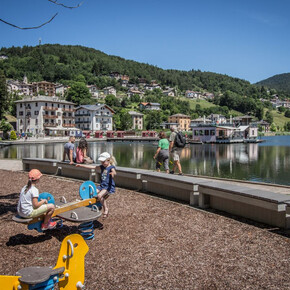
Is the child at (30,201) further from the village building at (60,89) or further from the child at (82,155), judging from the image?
the village building at (60,89)

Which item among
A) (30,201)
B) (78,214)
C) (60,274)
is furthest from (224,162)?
(60,274)

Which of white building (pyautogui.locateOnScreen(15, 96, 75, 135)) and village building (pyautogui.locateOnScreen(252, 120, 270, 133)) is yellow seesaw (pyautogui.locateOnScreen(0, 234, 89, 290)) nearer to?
white building (pyautogui.locateOnScreen(15, 96, 75, 135))

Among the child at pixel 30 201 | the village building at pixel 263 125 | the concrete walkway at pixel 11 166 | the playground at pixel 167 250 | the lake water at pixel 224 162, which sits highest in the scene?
the village building at pixel 263 125

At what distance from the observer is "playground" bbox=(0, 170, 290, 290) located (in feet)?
14.4

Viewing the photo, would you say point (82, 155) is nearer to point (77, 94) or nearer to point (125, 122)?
point (125, 122)

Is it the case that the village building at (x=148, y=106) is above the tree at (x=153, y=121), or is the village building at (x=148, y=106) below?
above

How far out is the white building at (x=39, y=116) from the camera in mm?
93125

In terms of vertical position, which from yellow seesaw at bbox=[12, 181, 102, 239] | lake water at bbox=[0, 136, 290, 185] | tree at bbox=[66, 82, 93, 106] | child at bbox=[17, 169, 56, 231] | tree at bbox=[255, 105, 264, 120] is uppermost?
tree at bbox=[66, 82, 93, 106]

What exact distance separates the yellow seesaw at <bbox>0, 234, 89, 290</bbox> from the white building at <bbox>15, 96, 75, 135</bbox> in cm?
9224

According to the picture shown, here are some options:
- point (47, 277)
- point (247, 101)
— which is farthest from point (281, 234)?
point (247, 101)

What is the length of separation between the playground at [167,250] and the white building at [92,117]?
101m

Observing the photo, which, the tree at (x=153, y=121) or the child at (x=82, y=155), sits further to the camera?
the tree at (x=153, y=121)

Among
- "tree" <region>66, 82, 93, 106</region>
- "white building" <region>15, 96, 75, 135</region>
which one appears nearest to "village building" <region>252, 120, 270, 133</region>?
"tree" <region>66, 82, 93, 106</region>

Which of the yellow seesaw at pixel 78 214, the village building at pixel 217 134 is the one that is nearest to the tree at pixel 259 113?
the village building at pixel 217 134
